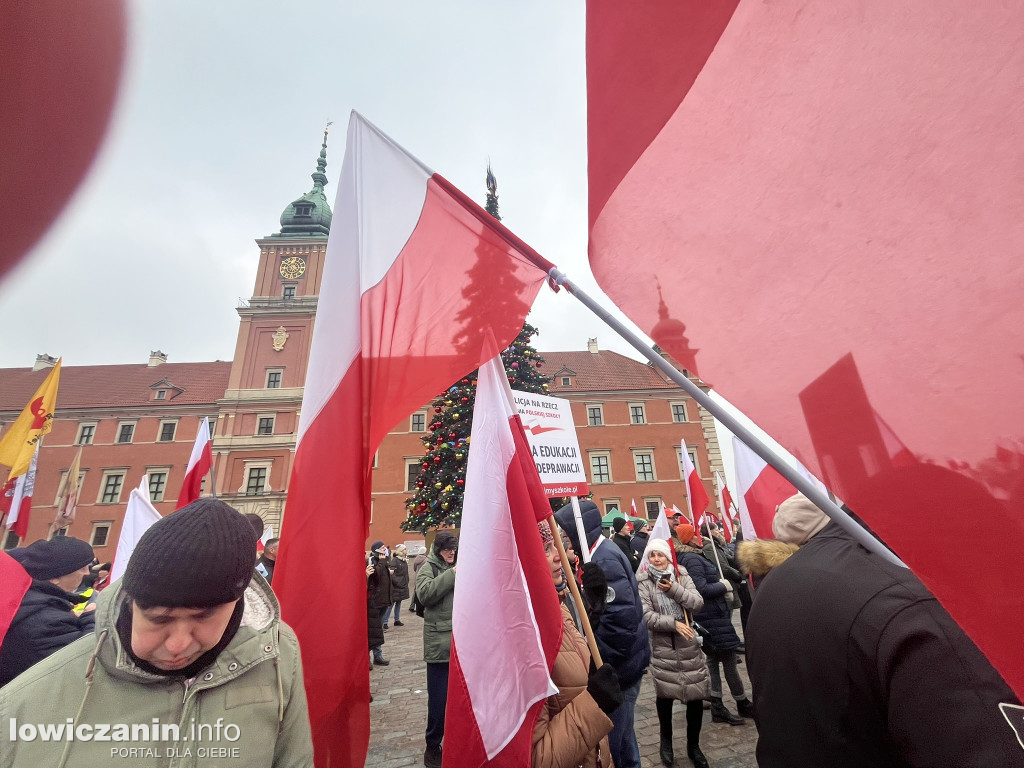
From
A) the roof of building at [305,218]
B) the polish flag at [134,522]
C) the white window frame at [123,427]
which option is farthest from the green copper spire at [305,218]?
the polish flag at [134,522]

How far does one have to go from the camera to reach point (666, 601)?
4.33 m

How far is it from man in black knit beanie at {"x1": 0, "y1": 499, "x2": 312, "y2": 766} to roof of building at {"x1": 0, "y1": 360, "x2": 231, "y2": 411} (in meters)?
40.5

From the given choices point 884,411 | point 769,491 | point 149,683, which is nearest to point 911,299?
point 884,411

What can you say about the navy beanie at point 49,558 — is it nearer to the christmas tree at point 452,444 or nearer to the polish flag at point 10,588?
the polish flag at point 10,588

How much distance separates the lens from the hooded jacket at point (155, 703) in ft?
4.21

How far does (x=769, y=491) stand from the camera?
20.4 ft

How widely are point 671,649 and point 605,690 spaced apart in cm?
229

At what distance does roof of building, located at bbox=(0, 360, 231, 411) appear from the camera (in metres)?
36.5

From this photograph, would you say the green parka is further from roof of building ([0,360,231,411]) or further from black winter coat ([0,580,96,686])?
roof of building ([0,360,231,411])

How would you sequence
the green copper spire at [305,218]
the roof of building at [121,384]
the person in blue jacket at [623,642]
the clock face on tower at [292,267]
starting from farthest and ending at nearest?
the green copper spire at [305,218]
the clock face on tower at [292,267]
the roof of building at [121,384]
the person in blue jacket at [623,642]

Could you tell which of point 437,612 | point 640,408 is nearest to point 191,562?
point 437,612

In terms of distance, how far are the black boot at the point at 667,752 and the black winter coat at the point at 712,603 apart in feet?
3.97

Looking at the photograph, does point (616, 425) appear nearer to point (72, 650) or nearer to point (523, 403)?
point (523, 403)

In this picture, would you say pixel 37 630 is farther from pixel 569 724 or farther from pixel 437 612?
pixel 437 612
